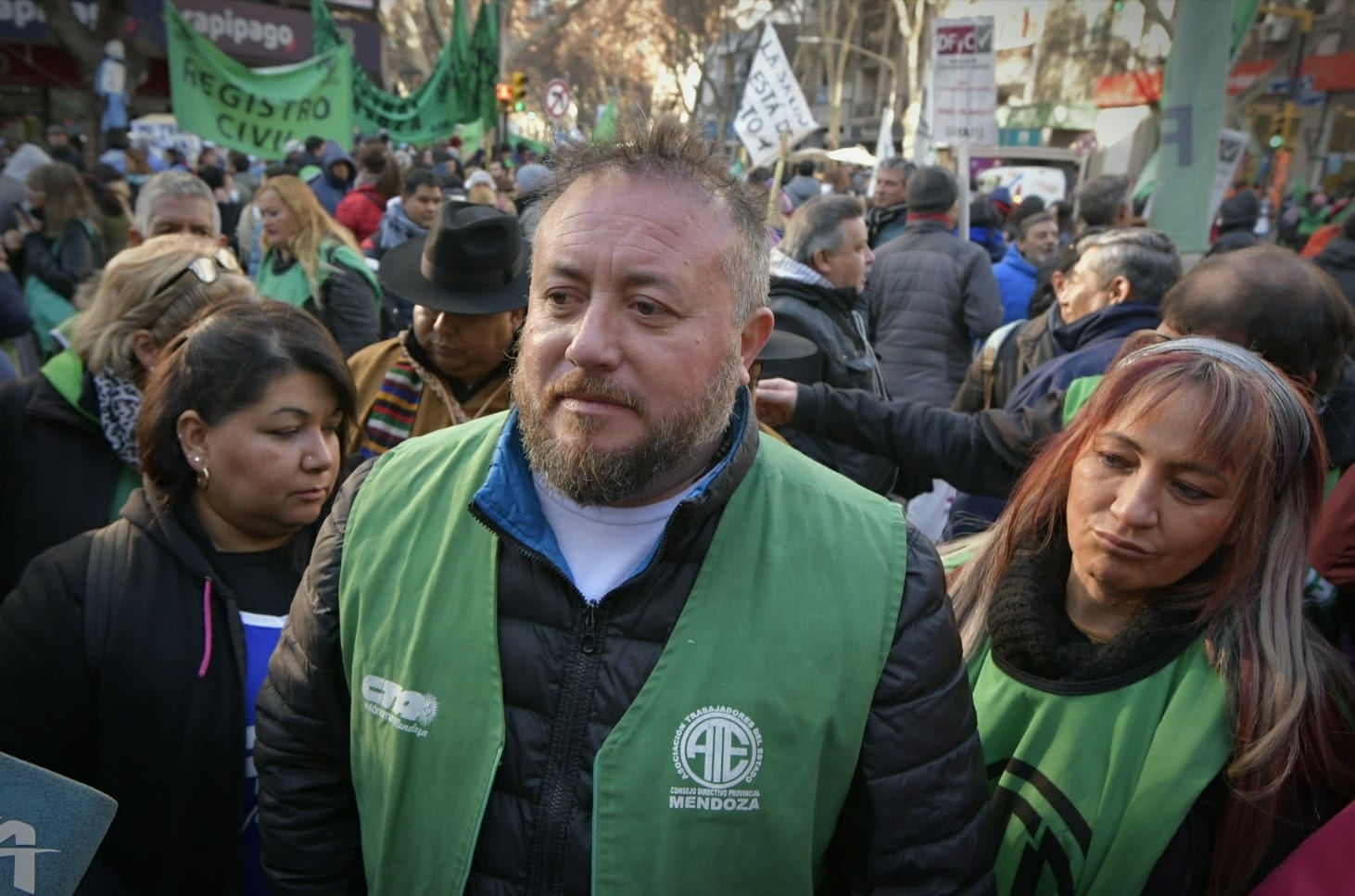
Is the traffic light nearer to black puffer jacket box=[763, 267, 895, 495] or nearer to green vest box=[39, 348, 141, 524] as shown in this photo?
black puffer jacket box=[763, 267, 895, 495]

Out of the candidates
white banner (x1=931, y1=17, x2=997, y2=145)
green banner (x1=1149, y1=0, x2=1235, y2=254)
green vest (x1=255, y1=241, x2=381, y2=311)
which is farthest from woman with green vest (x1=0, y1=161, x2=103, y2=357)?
white banner (x1=931, y1=17, x2=997, y2=145)

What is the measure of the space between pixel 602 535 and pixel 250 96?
316 inches

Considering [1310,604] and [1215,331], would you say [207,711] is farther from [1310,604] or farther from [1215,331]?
A: [1215,331]

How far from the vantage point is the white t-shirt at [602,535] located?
4.91 ft

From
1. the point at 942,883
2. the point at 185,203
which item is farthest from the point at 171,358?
the point at 185,203

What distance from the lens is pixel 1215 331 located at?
2.48m

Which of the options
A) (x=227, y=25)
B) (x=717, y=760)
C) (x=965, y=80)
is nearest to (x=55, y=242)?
(x=717, y=760)

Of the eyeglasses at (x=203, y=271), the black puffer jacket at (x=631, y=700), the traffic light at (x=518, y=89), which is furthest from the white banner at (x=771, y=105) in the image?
the traffic light at (x=518, y=89)

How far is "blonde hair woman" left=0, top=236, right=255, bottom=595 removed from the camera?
2557mm

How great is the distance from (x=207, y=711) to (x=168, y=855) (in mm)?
277

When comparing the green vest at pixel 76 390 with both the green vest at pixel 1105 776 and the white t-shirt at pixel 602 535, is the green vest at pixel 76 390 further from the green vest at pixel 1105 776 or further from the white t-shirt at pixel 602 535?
the green vest at pixel 1105 776

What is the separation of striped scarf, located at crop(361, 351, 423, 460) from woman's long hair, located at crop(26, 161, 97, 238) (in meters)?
3.71

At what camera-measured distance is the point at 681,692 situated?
138 cm

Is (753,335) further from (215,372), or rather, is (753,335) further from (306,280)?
(306,280)
